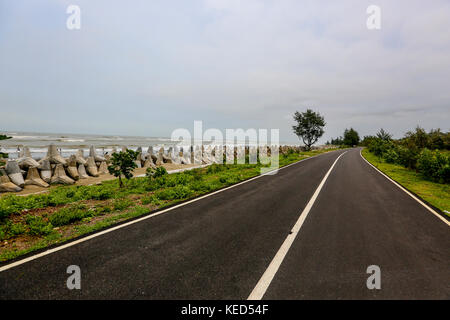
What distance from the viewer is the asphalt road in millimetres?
2639

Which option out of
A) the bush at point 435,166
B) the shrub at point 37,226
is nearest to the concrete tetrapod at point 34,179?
the shrub at point 37,226

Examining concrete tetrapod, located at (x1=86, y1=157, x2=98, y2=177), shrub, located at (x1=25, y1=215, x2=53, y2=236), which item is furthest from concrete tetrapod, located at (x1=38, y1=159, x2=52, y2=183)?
shrub, located at (x1=25, y1=215, x2=53, y2=236)

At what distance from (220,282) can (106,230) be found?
3.26 metres

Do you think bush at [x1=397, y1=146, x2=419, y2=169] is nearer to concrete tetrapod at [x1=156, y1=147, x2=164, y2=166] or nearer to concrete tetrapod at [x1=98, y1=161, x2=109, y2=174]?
concrete tetrapod at [x1=156, y1=147, x2=164, y2=166]

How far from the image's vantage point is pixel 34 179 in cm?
1016

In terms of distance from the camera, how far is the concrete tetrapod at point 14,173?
9367mm

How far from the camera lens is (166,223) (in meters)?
4.93

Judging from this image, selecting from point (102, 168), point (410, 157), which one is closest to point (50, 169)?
point (102, 168)

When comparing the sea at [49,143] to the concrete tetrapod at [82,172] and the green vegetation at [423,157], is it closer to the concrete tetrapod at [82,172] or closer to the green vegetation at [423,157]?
the concrete tetrapod at [82,172]

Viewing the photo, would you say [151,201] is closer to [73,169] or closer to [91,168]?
[73,169]

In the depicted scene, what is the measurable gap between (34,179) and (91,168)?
324 cm

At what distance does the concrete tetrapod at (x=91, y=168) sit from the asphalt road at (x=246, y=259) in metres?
10.5
